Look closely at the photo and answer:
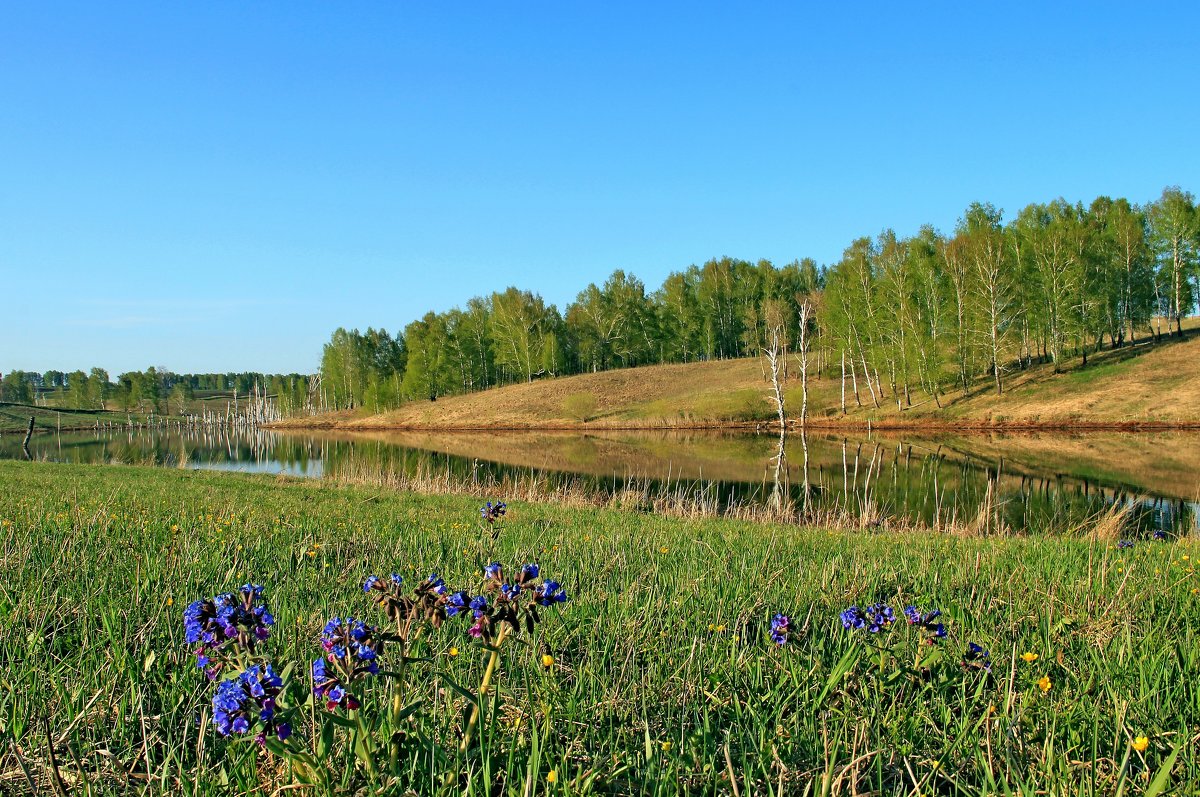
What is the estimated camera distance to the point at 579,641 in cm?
359

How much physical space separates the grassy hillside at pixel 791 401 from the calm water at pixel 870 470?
6056 mm

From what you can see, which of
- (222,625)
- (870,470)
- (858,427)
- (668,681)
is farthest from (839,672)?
(858,427)

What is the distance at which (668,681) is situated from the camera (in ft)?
9.87

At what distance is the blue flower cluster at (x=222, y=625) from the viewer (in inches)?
81.4

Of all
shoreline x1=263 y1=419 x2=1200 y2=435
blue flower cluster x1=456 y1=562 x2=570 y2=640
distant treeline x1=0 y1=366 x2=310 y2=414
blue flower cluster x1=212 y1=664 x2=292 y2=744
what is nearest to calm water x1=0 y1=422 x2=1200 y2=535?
shoreline x1=263 y1=419 x2=1200 y2=435

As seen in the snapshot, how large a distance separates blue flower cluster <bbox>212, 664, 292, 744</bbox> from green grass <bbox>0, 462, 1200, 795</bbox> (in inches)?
15.2

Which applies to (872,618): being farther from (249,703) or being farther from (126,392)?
(126,392)

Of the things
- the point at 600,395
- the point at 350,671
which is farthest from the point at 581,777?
the point at 600,395

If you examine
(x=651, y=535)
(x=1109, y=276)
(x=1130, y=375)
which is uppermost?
(x=1109, y=276)

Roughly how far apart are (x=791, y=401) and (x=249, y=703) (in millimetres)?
58170

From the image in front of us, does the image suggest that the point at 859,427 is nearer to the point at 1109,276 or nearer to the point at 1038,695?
the point at 1109,276

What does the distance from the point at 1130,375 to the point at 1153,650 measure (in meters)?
49.5

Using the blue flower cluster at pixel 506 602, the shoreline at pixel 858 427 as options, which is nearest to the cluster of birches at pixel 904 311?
the shoreline at pixel 858 427

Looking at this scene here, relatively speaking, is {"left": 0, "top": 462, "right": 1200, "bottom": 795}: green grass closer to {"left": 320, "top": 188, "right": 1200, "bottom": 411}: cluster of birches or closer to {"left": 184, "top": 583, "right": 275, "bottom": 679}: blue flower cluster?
{"left": 184, "top": 583, "right": 275, "bottom": 679}: blue flower cluster
